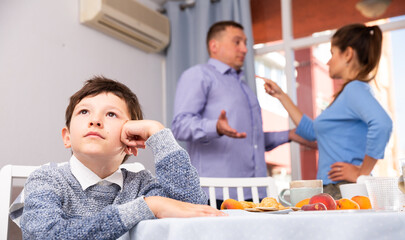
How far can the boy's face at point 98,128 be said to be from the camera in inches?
38.9

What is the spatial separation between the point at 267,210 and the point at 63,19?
2.16 metres

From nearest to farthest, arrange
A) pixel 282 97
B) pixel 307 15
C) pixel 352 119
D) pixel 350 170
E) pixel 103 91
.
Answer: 1. pixel 103 91
2. pixel 350 170
3. pixel 352 119
4. pixel 282 97
5. pixel 307 15

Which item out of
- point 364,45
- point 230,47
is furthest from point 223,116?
point 364,45

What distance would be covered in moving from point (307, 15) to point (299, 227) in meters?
2.99

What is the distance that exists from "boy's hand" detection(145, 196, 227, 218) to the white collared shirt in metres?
0.20

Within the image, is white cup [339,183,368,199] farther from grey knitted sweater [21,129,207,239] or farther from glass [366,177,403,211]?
grey knitted sweater [21,129,207,239]

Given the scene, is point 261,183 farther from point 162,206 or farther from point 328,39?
point 328,39

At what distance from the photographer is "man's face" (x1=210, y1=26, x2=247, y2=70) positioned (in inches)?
106

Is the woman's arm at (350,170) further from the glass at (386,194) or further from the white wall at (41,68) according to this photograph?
the white wall at (41,68)

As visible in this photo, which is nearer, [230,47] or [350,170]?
[350,170]

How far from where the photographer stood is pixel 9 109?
2.30m

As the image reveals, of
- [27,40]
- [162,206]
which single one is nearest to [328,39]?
[27,40]

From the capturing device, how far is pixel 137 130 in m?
1.02

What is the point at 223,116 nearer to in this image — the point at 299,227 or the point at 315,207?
the point at 315,207
